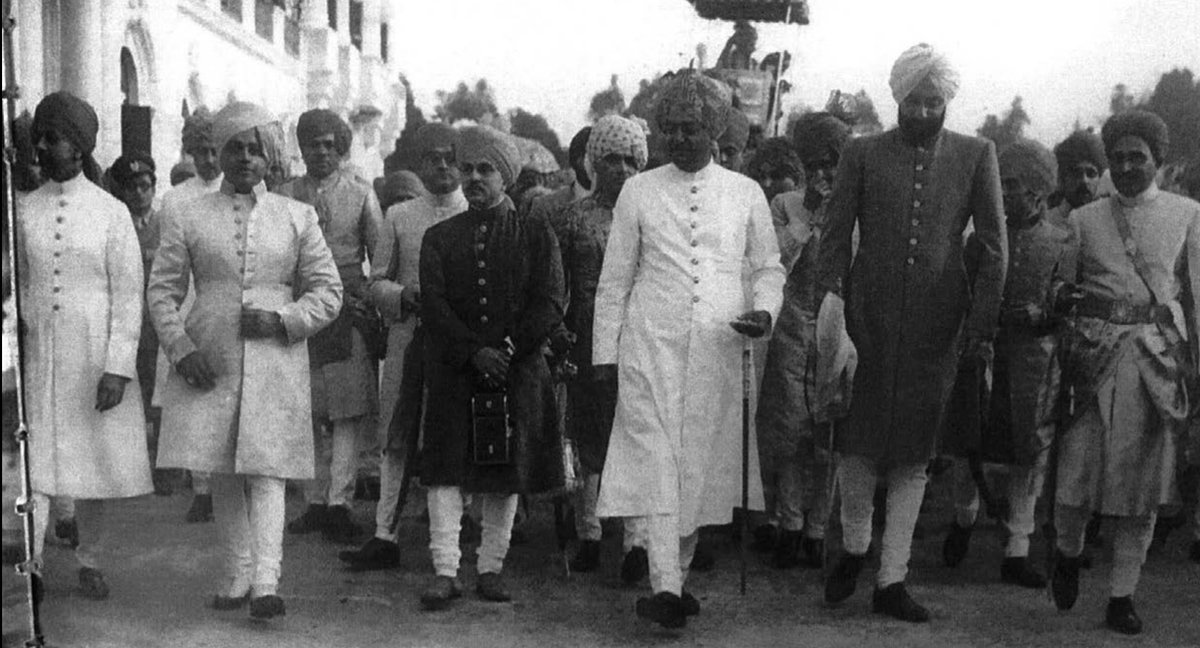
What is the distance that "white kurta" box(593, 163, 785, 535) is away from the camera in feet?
19.2

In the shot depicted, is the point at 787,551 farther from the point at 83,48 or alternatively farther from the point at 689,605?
the point at 83,48

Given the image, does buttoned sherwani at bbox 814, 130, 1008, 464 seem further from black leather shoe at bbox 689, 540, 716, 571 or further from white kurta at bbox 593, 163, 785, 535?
black leather shoe at bbox 689, 540, 716, 571

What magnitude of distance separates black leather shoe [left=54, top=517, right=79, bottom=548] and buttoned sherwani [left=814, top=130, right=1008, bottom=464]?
9.13 feet

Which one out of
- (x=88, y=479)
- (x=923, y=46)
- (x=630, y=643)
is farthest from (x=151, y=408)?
(x=923, y=46)

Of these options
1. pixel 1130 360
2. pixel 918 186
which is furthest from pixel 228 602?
pixel 1130 360

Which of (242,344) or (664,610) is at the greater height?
(242,344)

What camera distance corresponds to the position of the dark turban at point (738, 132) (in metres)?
6.57

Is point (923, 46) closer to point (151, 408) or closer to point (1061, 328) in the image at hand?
point (1061, 328)

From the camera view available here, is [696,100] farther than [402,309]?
No

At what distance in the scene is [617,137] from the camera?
648 centimetres

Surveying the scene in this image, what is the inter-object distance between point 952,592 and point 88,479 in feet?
10.5

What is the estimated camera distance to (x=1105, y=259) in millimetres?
5988

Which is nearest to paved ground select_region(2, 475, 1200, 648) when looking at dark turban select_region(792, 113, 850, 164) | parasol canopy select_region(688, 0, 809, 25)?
dark turban select_region(792, 113, 850, 164)

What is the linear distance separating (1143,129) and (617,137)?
1.95m
